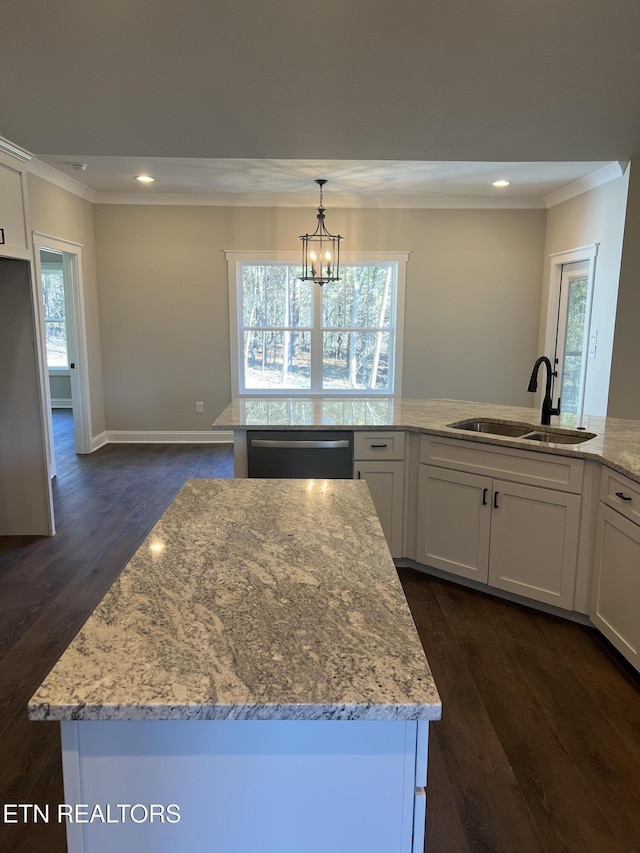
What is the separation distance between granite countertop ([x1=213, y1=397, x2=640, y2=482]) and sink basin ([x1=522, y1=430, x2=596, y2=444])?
1.6 inches

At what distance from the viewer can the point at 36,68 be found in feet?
7.84

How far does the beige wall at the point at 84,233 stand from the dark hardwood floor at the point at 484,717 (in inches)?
110

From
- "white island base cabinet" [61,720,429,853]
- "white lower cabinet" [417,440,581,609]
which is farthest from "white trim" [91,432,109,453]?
"white island base cabinet" [61,720,429,853]

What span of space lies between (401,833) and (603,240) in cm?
509

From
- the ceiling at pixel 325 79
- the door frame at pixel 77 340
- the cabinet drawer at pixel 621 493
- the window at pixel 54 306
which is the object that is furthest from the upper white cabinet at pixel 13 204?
the window at pixel 54 306

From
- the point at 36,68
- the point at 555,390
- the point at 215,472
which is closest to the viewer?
the point at 36,68

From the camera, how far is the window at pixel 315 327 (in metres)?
6.25

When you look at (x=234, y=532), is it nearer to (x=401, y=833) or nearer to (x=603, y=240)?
(x=401, y=833)

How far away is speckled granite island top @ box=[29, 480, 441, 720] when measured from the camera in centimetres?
81

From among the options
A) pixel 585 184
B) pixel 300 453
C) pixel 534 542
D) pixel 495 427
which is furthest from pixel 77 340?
pixel 585 184

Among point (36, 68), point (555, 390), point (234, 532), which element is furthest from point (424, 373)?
point (234, 532)

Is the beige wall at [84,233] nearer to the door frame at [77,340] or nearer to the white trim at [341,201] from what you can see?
the door frame at [77,340]

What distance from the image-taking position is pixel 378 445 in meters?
3.15

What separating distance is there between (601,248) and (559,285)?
1.01 meters
